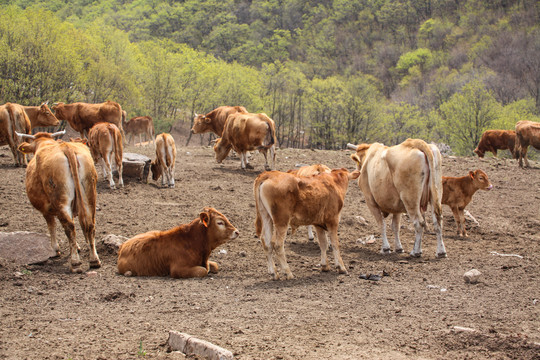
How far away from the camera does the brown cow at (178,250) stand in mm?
8695

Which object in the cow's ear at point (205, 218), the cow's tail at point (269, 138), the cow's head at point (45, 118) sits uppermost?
the cow's head at point (45, 118)

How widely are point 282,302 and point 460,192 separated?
7.66 m

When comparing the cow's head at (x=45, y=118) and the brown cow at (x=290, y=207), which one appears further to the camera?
the cow's head at (x=45, y=118)

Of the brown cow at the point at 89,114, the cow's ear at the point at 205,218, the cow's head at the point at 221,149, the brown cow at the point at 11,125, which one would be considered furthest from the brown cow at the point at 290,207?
the brown cow at the point at 89,114

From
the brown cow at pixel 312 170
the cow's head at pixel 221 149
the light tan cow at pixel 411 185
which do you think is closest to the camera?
the light tan cow at pixel 411 185

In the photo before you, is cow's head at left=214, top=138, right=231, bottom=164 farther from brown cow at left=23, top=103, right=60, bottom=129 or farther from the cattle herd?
the cattle herd

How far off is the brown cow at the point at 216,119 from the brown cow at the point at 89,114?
396cm

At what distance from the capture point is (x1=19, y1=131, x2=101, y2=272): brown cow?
866cm

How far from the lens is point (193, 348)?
522 centimetres

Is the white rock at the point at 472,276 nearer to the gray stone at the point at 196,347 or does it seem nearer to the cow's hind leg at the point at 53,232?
the gray stone at the point at 196,347

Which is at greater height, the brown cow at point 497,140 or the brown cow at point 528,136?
the brown cow at point 528,136

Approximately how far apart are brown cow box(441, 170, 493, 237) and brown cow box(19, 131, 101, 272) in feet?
27.4

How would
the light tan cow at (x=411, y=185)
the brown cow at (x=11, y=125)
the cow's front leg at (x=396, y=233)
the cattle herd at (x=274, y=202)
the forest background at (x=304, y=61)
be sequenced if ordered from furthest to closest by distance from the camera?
the forest background at (x=304, y=61) → the brown cow at (x=11, y=125) → the cow's front leg at (x=396, y=233) → the light tan cow at (x=411, y=185) → the cattle herd at (x=274, y=202)

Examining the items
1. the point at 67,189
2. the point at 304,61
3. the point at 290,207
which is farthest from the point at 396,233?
the point at 304,61
